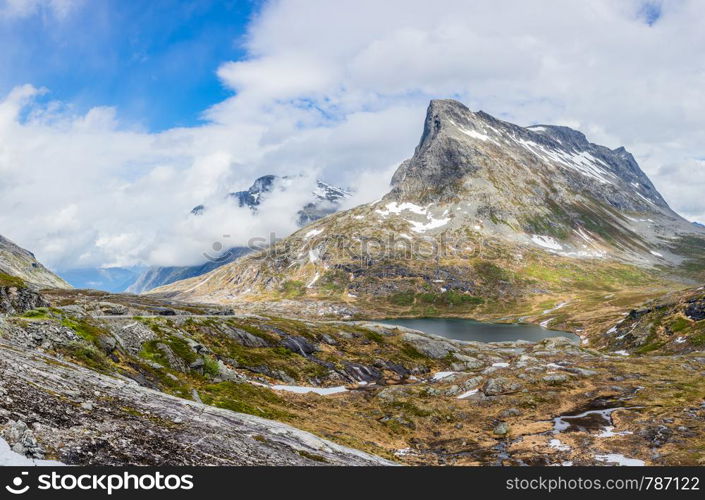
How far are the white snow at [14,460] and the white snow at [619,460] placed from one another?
43.4 meters

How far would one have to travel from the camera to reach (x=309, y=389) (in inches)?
2655

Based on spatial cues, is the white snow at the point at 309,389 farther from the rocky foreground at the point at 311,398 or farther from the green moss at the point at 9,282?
the green moss at the point at 9,282

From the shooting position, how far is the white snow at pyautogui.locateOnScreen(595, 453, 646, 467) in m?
37.5

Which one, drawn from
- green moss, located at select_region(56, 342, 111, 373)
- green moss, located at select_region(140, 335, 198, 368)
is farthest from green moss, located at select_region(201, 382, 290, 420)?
green moss, located at select_region(56, 342, 111, 373)

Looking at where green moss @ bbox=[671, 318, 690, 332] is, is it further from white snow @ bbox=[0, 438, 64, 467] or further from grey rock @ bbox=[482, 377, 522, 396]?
white snow @ bbox=[0, 438, 64, 467]

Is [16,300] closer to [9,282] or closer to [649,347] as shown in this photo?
[9,282]

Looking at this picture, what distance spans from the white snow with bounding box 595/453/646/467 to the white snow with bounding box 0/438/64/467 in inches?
1708

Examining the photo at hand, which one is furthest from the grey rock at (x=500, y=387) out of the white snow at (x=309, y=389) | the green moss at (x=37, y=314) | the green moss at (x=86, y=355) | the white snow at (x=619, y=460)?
the green moss at (x=37, y=314)

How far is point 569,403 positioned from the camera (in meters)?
60.2

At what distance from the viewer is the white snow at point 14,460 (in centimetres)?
1349
